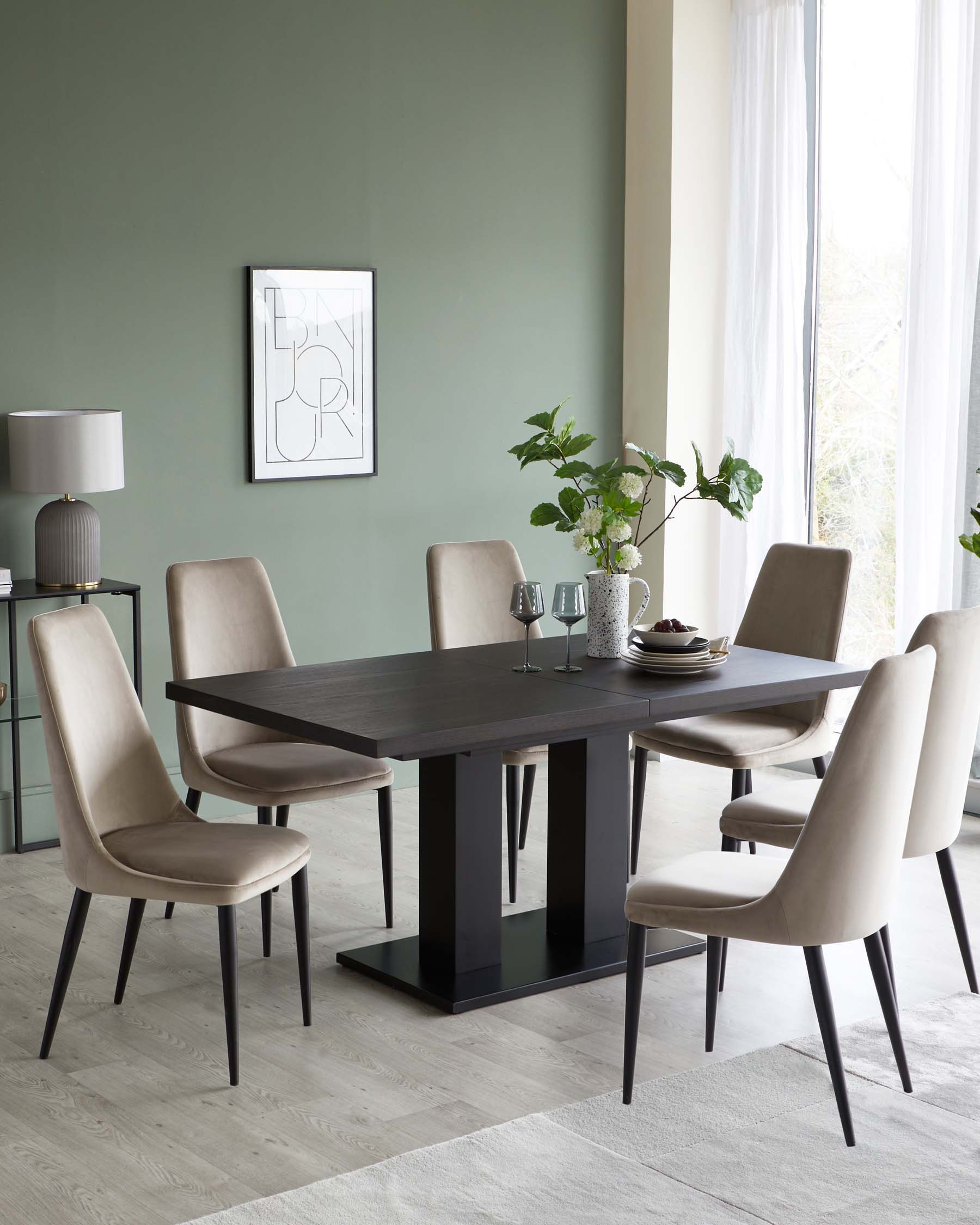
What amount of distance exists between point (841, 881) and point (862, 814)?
0.14 m

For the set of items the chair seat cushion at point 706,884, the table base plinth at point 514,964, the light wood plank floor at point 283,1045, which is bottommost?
the light wood plank floor at point 283,1045

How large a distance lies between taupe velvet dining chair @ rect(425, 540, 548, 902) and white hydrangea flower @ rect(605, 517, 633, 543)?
85 cm

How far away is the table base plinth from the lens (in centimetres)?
370

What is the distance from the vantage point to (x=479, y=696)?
3.57 metres

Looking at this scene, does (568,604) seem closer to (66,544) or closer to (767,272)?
(66,544)

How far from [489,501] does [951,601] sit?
1.78 meters

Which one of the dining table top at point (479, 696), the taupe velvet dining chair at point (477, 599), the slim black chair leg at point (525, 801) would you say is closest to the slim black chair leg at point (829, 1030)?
the dining table top at point (479, 696)

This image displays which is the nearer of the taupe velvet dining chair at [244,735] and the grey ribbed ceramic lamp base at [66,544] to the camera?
the taupe velvet dining chair at [244,735]

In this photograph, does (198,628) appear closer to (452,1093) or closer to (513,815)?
(513,815)

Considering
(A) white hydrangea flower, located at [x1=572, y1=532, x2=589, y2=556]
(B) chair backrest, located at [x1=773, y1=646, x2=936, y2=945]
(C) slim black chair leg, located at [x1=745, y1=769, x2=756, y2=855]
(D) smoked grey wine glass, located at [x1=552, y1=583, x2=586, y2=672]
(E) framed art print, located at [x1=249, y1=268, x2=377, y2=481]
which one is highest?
(E) framed art print, located at [x1=249, y1=268, x2=377, y2=481]

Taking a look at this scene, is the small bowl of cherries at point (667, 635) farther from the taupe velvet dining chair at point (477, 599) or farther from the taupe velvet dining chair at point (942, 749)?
the taupe velvet dining chair at point (477, 599)

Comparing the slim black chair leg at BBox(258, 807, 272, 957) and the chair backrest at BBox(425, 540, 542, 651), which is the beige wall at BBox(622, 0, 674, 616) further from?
the slim black chair leg at BBox(258, 807, 272, 957)

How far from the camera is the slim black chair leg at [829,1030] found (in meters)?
2.91

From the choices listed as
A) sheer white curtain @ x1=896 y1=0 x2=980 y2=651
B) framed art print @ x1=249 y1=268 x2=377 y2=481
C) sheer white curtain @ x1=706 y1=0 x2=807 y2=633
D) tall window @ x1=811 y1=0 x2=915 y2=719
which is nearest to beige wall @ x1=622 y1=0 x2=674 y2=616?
sheer white curtain @ x1=706 y1=0 x2=807 y2=633
